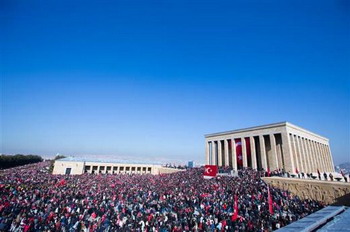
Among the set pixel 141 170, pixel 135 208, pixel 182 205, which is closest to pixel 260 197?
pixel 182 205

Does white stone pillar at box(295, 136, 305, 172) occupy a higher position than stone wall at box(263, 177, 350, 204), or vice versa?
white stone pillar at box(295, 136, 305, 172)

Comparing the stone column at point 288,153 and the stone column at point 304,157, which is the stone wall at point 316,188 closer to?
the stone column at point 288,153

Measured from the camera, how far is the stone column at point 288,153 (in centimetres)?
3111

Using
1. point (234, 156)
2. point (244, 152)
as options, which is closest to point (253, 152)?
point (244, 152)

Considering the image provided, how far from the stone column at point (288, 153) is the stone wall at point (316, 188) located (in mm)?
9997

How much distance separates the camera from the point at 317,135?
156ft

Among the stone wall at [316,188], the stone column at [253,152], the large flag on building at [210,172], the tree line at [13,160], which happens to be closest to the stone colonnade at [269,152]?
the stone column at [253,152]

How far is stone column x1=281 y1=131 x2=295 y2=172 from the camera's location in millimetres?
31109

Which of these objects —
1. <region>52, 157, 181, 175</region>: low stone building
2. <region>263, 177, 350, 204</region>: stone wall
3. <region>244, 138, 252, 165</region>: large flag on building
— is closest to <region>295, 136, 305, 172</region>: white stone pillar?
<region>244, 138, 252, 165</region>: large flag on building

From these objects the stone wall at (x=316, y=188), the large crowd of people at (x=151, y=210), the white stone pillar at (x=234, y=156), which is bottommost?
the large crowd of people at (x=151, y=210)

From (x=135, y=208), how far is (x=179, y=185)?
937 cm

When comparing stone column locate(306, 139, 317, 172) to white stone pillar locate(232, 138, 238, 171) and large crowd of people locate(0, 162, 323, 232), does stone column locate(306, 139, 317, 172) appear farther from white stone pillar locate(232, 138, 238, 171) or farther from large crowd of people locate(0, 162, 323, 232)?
large crowd of people locate(0, 162, 323, 232)

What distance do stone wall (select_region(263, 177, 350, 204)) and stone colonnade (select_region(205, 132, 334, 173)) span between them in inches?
412

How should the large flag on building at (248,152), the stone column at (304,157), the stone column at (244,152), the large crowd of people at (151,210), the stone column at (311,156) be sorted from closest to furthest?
the large crowd of people at (151,210)
the stone column at (304,157)
the stone column at (244,152)
the large flag on building at (248,152)
the stone column at (311,156)
